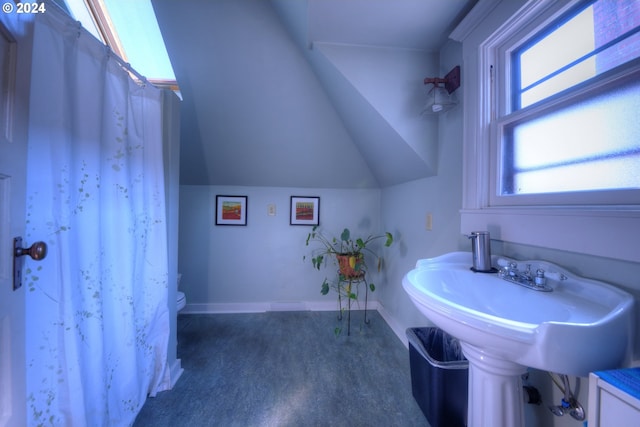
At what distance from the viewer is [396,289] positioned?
2.17m

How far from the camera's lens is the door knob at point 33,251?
0.71 metres

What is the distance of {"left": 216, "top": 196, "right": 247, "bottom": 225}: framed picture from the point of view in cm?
263

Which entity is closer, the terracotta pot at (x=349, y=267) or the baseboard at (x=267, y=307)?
the terracotta pot at (x=349, y=267)

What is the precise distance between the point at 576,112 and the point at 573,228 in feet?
1.39

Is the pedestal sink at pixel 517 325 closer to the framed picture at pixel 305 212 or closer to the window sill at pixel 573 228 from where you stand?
the window sill at pixel 573 228

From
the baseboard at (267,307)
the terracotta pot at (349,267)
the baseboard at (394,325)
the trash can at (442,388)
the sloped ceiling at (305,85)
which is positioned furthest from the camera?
the baseboard at (267,307)

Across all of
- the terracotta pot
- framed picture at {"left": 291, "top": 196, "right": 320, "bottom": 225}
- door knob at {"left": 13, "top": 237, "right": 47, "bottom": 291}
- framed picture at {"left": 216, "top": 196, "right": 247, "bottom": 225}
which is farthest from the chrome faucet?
framed picture at {"left": 216, "top": 196, "right": 247, "bottom": 225}

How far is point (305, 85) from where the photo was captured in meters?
1.98

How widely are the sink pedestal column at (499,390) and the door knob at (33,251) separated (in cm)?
140

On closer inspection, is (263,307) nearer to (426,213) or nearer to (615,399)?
(426,213)

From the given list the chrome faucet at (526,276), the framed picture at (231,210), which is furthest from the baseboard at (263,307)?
the chrome faucet at (526,276)

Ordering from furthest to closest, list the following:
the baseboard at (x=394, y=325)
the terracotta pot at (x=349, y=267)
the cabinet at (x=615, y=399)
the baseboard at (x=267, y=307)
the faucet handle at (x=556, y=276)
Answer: the baseboard at (x=267, y=307) < the terracotta pot at (x=349, y=267) < the baseboard at (x=394, y=325) < the faucet handle at (x=556, y=276) < the cabinet at (x=615, y=399)

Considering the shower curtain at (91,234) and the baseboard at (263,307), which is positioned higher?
the shower curtain at (91,234)

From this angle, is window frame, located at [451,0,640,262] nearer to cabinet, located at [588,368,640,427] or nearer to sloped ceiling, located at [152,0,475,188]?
sloped ceiling, located at [152,0,475,188]
